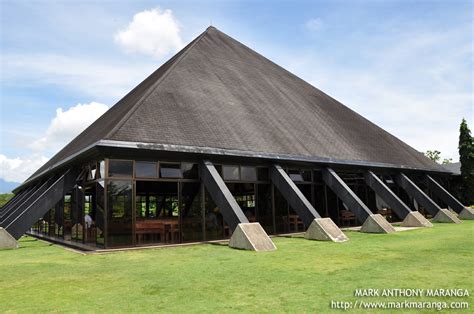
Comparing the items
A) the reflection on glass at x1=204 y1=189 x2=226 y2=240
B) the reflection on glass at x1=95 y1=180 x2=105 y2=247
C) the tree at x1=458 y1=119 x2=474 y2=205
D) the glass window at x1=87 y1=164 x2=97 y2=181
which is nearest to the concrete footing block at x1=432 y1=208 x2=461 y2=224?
the reflection on glass at x1=204 y1=189 x2=226 y2=240

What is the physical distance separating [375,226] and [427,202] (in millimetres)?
8196

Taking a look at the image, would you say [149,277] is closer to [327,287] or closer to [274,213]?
[327,287]

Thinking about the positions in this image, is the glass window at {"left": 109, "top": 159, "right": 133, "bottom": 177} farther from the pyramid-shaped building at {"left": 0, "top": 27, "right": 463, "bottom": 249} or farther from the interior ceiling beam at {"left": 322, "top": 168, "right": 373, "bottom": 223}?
the interior ceiling beam at {"left": 322, "top": 168, "right": 373, "bottom": 223}

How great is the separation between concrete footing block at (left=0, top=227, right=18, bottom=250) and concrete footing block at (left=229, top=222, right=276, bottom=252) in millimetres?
8496

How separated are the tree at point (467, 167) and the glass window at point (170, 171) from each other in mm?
29737

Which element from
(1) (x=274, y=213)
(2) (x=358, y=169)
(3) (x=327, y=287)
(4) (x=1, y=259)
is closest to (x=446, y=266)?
(3) (x=327, y=287)

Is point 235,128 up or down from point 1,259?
up

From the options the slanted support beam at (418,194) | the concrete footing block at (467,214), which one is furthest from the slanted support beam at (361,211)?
the concrete footing block at (467,214)

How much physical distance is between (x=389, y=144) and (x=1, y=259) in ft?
82.9

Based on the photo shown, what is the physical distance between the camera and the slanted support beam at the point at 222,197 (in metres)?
12.2

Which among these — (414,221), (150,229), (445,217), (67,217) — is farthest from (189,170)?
(445,217)

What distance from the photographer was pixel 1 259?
1066 cm

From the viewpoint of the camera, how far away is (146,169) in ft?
44.0

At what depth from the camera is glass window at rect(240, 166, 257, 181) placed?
627 inches
